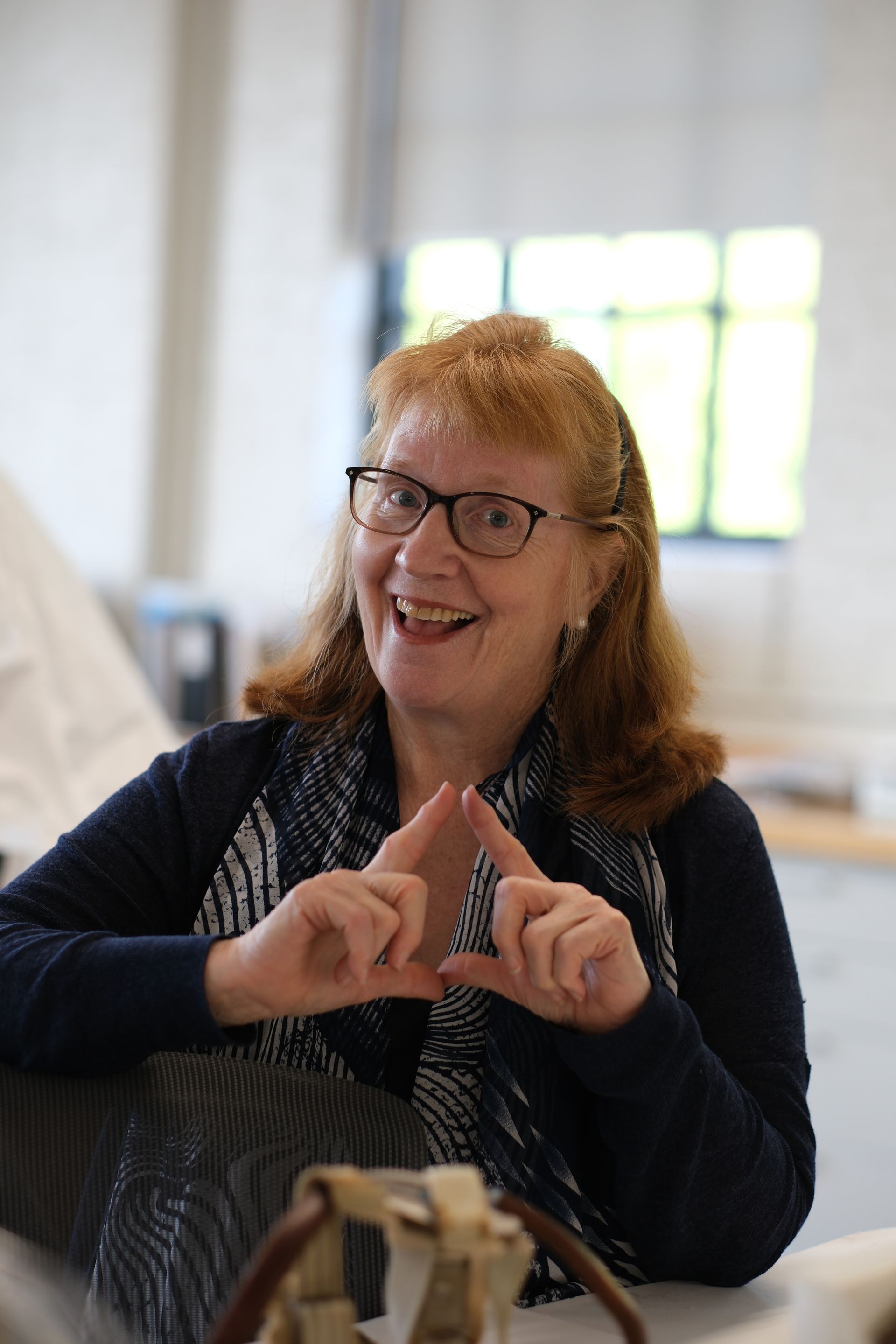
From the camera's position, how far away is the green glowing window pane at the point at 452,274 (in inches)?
179

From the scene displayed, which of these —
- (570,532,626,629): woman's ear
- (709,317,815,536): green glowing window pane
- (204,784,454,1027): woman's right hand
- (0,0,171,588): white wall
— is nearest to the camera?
(204,784,454,1027): woman's right hand

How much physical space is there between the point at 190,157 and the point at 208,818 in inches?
169

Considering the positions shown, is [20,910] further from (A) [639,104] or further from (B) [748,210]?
(A) [639,104]

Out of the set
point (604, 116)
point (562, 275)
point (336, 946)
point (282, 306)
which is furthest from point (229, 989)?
point (282, 306)

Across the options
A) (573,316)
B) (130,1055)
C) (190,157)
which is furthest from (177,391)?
(130,1055)

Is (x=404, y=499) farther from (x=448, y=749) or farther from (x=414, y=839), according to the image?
(x=414, y=839)

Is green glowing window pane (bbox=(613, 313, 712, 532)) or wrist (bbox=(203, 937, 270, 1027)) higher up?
green glowing window pane (bbox=(613, 313, 712, 532))

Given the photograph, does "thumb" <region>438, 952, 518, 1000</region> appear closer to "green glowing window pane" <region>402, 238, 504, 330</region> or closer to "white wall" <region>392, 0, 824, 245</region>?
"white wall" <region>392, 0, 824, 245</region>

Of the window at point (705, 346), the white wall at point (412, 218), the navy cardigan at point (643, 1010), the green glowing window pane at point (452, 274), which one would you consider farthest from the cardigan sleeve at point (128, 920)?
the green glowing window pane at point (452, 274)

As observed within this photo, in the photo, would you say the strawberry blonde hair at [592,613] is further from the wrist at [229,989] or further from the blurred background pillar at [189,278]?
the blurred background pillar at [189,278]

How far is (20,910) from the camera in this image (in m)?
1.12

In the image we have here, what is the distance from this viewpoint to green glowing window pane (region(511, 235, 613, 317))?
14.2 ft

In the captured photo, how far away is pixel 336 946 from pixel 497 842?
0.15m

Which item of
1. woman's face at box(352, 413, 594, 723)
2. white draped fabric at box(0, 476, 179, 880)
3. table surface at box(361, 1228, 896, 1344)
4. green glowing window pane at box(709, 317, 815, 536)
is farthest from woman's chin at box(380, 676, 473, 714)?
green glowing window pane at box(709, 317, 815, 536)
